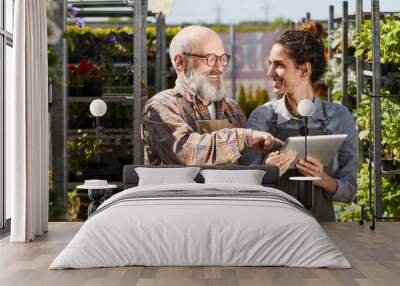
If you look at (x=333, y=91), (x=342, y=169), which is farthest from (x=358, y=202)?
(x=333, y=91)

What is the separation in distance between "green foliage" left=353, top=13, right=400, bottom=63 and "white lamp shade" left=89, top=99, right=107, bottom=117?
9.58ft

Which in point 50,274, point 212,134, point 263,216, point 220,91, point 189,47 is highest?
point 189,47

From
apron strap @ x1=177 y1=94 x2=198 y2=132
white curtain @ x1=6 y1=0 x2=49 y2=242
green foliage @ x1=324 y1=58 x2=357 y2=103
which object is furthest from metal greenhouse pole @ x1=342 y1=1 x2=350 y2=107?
white curtain @ x1=6 y1=0 x2=49 y2=242

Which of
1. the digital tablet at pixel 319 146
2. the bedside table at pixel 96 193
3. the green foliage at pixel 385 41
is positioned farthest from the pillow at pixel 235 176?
the green foliage at pixel 385 41

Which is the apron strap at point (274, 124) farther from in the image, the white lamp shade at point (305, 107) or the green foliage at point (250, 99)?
the white lamp shade at point (305, 107)

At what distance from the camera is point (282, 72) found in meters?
7.49

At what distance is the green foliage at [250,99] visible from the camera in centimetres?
754

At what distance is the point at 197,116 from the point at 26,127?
209 centimetres

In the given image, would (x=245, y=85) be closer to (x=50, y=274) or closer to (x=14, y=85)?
(x=14, y=85)

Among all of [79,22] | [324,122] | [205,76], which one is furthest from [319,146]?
[79,22]

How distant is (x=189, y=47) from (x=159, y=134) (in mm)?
1042

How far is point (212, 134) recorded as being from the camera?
7.37 m

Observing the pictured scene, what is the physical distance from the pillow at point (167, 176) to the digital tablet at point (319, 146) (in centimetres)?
112

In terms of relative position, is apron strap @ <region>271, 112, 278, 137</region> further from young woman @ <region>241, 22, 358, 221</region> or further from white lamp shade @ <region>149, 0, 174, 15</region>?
white lamp shade @ <region>149, 0, 174, 15</region>
